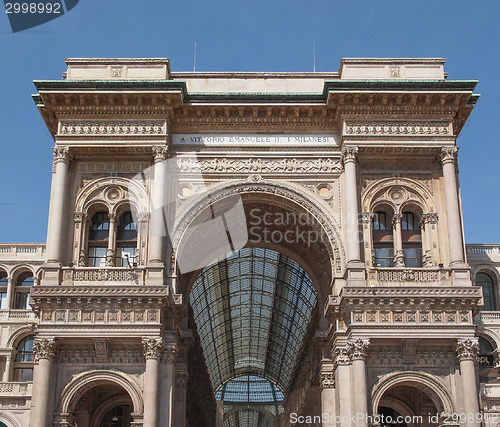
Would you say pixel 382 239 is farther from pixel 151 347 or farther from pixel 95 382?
pixel 95 382

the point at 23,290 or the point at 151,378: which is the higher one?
the point at 23,290

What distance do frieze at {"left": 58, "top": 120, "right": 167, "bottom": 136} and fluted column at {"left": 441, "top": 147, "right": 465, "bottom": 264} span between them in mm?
13436

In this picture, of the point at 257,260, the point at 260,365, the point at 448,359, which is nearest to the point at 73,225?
the point at 448,359

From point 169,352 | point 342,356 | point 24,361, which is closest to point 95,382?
point 169,352

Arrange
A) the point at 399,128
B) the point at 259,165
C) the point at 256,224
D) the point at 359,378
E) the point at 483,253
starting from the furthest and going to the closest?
the point at 483,253 → the point at 256,224 → the point at 259,165 → the point at 399,128 → the point at 359,378

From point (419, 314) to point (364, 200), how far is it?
20.2 ft

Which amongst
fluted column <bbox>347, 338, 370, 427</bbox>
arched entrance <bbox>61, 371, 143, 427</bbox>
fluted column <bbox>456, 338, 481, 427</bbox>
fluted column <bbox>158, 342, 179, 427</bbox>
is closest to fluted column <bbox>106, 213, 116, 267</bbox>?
fluted column <bbox>158, 342, 179, 427</bbox>

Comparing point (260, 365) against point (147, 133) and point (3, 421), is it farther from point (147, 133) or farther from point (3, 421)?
point (147, 133)

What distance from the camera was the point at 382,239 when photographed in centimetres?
3728

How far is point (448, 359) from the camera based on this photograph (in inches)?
1340

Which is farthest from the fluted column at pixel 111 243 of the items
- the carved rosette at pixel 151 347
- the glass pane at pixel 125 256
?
the carved rosette at pixel 151 347

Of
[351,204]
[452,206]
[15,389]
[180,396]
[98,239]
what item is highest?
[351,204]

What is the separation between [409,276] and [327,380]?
7122mm

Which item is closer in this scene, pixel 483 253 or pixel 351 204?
pixel 351 204
